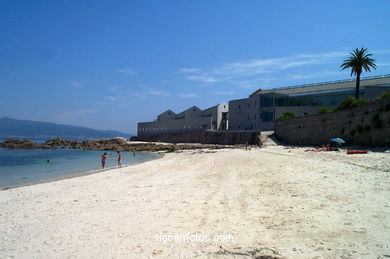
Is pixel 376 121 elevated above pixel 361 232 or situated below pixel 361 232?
above

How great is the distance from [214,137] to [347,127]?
3164 centimetres

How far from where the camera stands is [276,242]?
5.98 metres

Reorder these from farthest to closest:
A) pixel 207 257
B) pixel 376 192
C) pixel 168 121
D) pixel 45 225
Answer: pixel 168 121, pixel 376 192, pixel 45 225, pixel 207 257

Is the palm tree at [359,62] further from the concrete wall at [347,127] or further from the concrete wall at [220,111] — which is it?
the concrete wall at [220,111]

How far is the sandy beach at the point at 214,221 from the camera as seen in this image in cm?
585

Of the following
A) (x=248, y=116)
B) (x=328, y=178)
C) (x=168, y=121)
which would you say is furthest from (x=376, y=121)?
(x=168, y=121)

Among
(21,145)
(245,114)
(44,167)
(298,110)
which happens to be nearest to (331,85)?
(298,110)

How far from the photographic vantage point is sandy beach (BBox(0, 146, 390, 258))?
5.85m

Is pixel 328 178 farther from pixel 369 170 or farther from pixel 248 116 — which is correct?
pixel 248 116

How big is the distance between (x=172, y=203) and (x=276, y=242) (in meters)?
4.62

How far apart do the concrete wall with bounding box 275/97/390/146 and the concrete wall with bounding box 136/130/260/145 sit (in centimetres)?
631

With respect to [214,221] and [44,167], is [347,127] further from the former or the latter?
[44,167]

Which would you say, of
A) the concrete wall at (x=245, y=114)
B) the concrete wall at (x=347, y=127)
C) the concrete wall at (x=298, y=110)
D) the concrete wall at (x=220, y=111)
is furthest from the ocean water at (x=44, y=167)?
the concrete wall at (x=220, y=111)

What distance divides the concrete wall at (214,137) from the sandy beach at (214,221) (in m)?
37.5
